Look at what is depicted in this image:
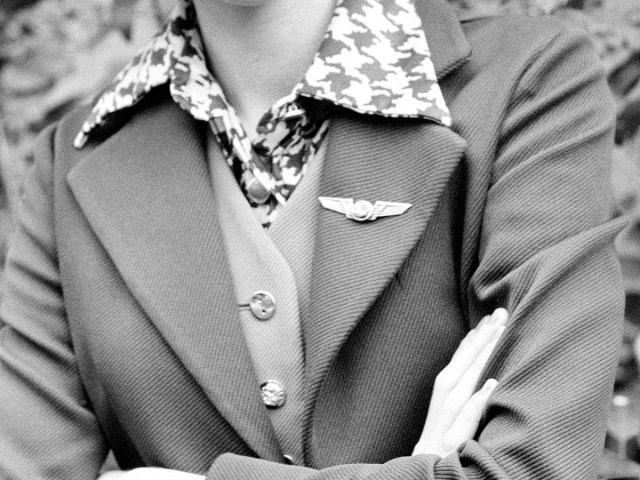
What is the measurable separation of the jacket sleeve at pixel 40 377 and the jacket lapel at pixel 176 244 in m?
0.14

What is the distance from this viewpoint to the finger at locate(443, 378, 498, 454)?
1771 millimetres

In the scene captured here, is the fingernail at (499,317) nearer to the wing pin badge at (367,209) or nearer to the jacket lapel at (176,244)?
the wing pin badge at (367,209)

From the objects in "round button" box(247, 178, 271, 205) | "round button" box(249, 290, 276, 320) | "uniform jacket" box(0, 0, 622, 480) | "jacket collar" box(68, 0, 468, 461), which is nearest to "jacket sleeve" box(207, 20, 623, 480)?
"uniform jacket" box(0, 0, 622, 480)

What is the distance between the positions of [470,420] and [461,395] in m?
0.05

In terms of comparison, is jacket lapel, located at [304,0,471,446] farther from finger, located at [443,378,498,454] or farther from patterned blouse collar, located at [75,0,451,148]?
finger, located at [443,378,498,454]

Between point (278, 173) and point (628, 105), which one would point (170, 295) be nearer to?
point (278, 173)

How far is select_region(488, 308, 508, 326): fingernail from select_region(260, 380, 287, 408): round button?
346 millimetres

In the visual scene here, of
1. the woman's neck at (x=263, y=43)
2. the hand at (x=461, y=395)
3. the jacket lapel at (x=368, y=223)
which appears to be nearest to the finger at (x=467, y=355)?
the hand at (x=461, y=395)

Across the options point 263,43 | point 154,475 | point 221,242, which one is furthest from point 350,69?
point 154,475

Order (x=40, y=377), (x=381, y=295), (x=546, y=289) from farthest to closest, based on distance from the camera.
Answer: (x=40, y=377) → (x=381, y=295) → (x=546, y=289)

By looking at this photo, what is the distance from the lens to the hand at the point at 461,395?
5.83 feet

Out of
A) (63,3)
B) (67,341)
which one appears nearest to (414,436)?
(67,341)

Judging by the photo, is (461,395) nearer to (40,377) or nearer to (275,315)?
(275,315)

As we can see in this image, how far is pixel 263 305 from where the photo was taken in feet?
6.43
